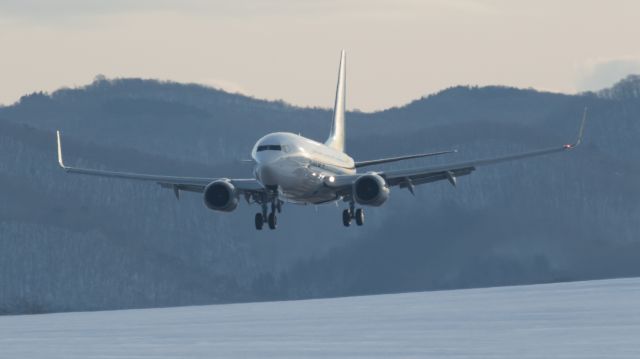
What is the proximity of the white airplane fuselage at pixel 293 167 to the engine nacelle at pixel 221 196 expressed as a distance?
380cm

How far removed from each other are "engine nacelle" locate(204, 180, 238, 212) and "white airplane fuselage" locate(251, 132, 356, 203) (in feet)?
12.5

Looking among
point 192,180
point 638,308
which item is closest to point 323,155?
point 192,180

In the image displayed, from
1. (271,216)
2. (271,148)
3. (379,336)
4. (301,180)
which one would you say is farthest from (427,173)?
(379,336)

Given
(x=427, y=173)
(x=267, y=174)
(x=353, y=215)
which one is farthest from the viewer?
(x=353, y=215)

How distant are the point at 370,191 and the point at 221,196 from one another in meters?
10.5

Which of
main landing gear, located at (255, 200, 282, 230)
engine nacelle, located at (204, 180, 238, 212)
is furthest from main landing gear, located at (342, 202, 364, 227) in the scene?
engine nacelle, located at (204, 180, 238, 212)

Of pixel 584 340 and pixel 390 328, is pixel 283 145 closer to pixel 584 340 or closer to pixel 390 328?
pixel 390 328

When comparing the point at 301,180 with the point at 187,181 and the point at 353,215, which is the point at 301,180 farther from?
the point at 353,215

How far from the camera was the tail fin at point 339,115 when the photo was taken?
122625 millimetres

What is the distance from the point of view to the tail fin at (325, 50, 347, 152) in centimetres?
12262

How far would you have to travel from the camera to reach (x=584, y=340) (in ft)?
222

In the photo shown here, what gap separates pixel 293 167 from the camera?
85625 millimetres

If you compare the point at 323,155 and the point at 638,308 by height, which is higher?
the point at 323,155

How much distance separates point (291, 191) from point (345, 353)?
84.7ft
